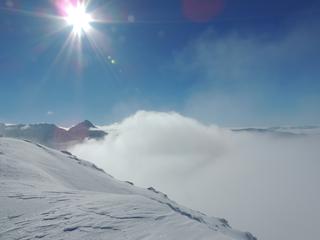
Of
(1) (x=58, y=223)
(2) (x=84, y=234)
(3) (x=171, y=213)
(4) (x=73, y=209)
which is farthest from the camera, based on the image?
(3) (x=171, y=213)

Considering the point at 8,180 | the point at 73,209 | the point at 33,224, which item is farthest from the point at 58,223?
the point at 8,180

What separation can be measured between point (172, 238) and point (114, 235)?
1.97 meters

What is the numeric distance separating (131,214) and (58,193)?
16.7 feet

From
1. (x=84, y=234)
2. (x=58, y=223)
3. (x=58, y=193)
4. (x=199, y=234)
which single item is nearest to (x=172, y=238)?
(x=199, y=234)

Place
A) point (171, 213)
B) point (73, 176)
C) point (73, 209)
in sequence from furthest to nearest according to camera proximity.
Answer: point (73, 176)
point (171, 213)
point (73, 209)

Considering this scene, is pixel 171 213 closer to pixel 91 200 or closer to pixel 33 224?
pixel 91 200

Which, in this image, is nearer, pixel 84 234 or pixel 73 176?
pixel 84 234

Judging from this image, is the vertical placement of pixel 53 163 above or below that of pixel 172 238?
above

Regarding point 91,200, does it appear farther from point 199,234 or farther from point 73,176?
point 73,176

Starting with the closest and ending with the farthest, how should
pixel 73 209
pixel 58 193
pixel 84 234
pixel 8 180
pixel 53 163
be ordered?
1. pixel 84 234
2. pixel 73 209
3. pixel 58 193
4. pixel 8 180
5. pixel 53 163

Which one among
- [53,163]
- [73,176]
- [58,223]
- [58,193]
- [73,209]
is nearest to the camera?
[58,223]

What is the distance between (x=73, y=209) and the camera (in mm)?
13391

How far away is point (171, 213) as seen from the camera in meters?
14.6

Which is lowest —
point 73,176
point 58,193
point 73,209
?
point 73,209
